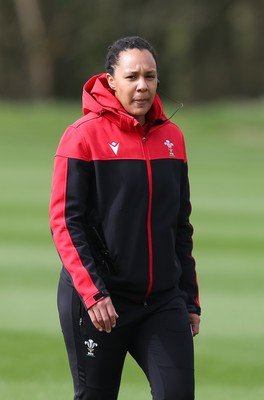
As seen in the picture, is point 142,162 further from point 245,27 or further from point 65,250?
point 245,27

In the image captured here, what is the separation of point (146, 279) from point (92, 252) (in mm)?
265

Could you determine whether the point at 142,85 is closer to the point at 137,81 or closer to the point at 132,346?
the point at 137,81

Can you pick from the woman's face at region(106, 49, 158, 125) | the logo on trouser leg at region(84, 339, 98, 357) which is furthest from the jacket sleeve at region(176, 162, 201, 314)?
the logo on trouser leg at region(84, 339, 98, 357)

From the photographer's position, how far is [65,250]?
202 inches

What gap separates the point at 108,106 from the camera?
5.23 meters

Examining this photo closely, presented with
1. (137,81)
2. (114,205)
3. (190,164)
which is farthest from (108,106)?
(190,164)

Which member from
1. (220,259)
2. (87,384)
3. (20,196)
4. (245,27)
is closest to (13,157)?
(20,196)

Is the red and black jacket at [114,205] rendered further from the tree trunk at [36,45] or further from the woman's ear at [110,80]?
the tree trunk at [36,45]

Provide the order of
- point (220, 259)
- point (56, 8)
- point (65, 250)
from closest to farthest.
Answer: point (65, 250) → point (220, 259) → point (56, 8)

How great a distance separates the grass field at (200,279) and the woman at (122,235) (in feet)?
7.84

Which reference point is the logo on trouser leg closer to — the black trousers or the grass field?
the black trousers

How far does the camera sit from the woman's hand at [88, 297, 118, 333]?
5.04 m

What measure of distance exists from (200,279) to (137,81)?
663 cm

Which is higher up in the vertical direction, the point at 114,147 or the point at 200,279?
the point at 114,147
